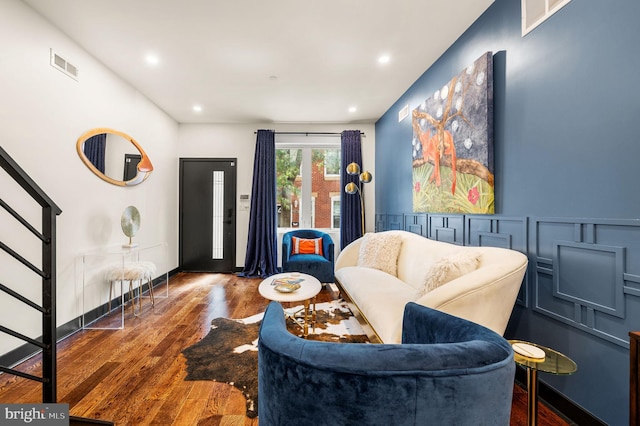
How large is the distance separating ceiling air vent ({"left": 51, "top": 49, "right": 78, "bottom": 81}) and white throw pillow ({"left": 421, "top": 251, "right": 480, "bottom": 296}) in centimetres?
349

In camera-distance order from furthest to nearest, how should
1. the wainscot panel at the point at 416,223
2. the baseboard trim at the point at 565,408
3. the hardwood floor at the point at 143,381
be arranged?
the wainscot panel at the point at 416,223 < the hardwood floor at the point at 143,381 < the baseboard trim at the point at 565,408

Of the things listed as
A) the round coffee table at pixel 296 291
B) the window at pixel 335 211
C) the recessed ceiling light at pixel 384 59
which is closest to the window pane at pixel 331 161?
the window at pixel 335 211

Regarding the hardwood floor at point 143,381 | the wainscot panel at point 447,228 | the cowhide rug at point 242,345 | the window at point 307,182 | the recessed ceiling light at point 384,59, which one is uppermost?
the recessed ceiling light at point 384,59

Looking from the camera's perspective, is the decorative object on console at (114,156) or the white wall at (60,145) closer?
the white wall at (60,145)

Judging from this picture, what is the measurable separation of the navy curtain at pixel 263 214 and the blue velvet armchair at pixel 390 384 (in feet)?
13.9

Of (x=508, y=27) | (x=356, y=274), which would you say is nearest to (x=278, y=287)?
(x=356, y=274)

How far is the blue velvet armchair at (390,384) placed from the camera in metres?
0.61

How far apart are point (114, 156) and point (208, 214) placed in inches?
78.4

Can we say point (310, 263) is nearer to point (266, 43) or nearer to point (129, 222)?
point (129, 222)


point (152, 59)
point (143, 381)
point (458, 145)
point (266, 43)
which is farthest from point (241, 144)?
point (143, 381)

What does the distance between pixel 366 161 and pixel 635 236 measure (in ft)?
13.2

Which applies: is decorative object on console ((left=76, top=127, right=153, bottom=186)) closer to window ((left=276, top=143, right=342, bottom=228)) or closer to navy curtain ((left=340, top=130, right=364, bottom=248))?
window ((left=276, top=143, right=342, bottom=228))

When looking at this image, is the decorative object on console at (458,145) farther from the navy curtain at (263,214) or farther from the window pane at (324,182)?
the navy curtain at (263,214)

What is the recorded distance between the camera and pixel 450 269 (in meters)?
1.81
